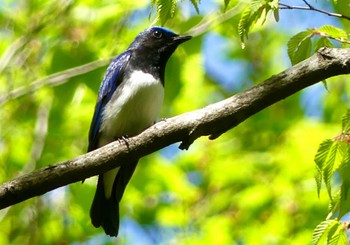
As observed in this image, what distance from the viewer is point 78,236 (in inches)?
Answer: 251

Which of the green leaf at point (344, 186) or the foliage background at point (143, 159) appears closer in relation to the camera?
the green leaf at point (344, 186)

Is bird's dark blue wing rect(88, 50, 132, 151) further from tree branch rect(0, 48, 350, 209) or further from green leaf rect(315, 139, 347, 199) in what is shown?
green leaf rect(315, 139, 347, 199)

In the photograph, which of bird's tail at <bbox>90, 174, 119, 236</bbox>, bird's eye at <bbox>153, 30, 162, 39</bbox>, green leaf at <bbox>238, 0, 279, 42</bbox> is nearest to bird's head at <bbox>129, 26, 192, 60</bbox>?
bird's eye at <bbox>153, 30, 162, 39</bbox>

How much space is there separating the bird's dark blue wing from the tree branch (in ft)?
5.93

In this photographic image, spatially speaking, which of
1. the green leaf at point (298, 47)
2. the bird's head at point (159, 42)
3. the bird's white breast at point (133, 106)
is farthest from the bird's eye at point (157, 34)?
the green leaf at point (298, 47)

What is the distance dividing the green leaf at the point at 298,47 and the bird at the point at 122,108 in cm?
181

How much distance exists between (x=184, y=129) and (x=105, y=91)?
201cm

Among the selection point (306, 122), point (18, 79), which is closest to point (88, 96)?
point (18, 79)

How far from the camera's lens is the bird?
16.1 feet

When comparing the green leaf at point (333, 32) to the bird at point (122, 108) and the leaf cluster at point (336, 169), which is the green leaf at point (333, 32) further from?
the bird at point (122, 108)

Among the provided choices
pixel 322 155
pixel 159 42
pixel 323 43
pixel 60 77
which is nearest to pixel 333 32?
pixel 323 43

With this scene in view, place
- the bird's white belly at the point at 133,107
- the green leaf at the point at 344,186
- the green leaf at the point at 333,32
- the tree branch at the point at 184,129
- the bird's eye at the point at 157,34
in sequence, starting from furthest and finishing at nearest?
1. the bird's eye at the point at 157,34
2. the bird's white belly at the point at 133,107
3. the green leaf at the point at 333,32
4. the tree branch at the point at 184,129
5. the green leaf at the point at 344,186

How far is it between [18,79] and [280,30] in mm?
3539

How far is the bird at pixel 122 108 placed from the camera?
4902 millimetres
